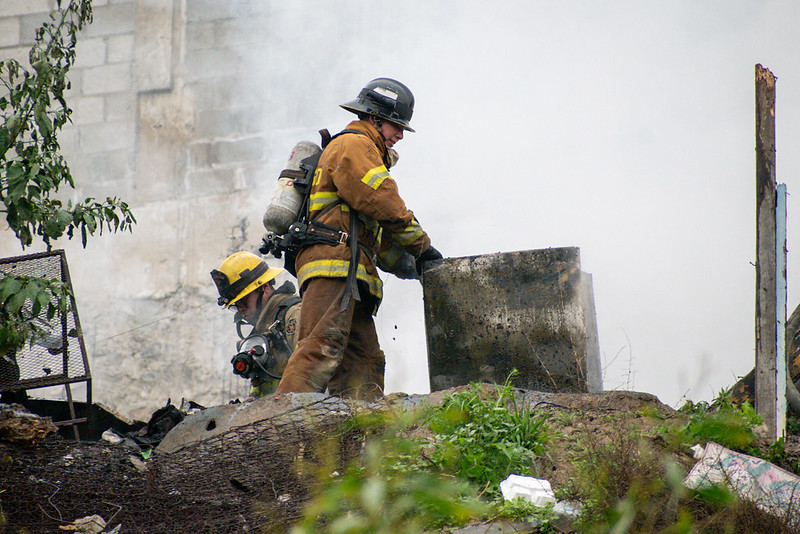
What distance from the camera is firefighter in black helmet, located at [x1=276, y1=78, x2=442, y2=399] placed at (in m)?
4.51

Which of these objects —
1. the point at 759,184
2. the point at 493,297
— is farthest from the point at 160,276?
the point at 759,184

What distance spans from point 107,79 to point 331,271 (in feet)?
21.1

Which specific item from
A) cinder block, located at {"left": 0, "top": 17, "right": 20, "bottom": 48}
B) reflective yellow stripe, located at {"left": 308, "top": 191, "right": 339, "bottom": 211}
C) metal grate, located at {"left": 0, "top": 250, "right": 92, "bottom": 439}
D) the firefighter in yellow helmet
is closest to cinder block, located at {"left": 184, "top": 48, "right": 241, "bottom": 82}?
cinder block, located at {"left": 0, "top": 17, "right": 20, "bottom": 48}

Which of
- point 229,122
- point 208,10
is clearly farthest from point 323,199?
point 208,10

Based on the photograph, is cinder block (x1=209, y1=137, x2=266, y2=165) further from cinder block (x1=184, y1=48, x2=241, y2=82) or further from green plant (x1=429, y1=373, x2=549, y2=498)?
green plant (x1=429, y1=373, x2=549, y2=498)

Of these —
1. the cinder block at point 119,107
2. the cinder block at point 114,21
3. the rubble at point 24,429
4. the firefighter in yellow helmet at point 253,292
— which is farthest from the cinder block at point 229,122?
the rubble at point 24,429

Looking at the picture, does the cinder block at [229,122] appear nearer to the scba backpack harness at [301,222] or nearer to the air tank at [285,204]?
the scba backpack harness at [301,222]

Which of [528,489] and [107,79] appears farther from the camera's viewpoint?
[107,79]

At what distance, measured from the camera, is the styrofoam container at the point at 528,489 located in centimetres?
305

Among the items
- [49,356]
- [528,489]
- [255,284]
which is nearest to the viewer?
[528,489]

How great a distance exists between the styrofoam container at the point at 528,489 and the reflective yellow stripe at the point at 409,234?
6.00 ft

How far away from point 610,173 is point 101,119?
5801 mm

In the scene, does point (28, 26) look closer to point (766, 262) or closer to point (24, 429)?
point (24, 429)

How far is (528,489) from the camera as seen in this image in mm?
3113
